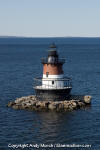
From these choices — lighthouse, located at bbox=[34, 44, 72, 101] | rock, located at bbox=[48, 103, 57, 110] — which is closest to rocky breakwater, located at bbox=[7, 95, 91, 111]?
rock, located at bbox=[48, 103, 57, 110]

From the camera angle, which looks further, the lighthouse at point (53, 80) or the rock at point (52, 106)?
the lighthouse at point (53, 80)

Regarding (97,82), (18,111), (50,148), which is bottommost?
(50,148)

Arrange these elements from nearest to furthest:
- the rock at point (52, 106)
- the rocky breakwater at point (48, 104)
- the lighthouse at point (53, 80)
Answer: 1. the rock at point (52, 106)
2. the rocky breakwater at point (48, 104)
3. the lighthouse at point (53, 80)

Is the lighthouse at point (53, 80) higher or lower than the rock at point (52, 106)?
higher

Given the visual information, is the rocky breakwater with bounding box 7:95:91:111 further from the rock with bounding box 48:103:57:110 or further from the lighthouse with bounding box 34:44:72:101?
the lighthouse with bounding box 34:44:72:101

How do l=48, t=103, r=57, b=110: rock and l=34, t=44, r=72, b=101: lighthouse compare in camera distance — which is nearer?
l=48, t=103, r=57, b=110: rock

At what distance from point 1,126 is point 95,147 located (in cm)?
1259

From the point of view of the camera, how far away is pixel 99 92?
70.1 metres

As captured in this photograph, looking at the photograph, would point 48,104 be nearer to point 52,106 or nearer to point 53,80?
point 52,106

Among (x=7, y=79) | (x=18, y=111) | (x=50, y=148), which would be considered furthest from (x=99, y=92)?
(x=50, y=148)

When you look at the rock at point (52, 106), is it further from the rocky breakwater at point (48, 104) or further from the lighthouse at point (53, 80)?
the lighthouse at point (53, 80)

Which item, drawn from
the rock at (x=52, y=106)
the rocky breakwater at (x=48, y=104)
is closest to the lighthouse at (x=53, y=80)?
the rocky breakwater at (x=48, y=104)

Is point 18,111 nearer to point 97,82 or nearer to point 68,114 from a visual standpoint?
point 68,114

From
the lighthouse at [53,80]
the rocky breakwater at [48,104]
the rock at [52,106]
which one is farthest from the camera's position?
the lighthouse at [53,80]
